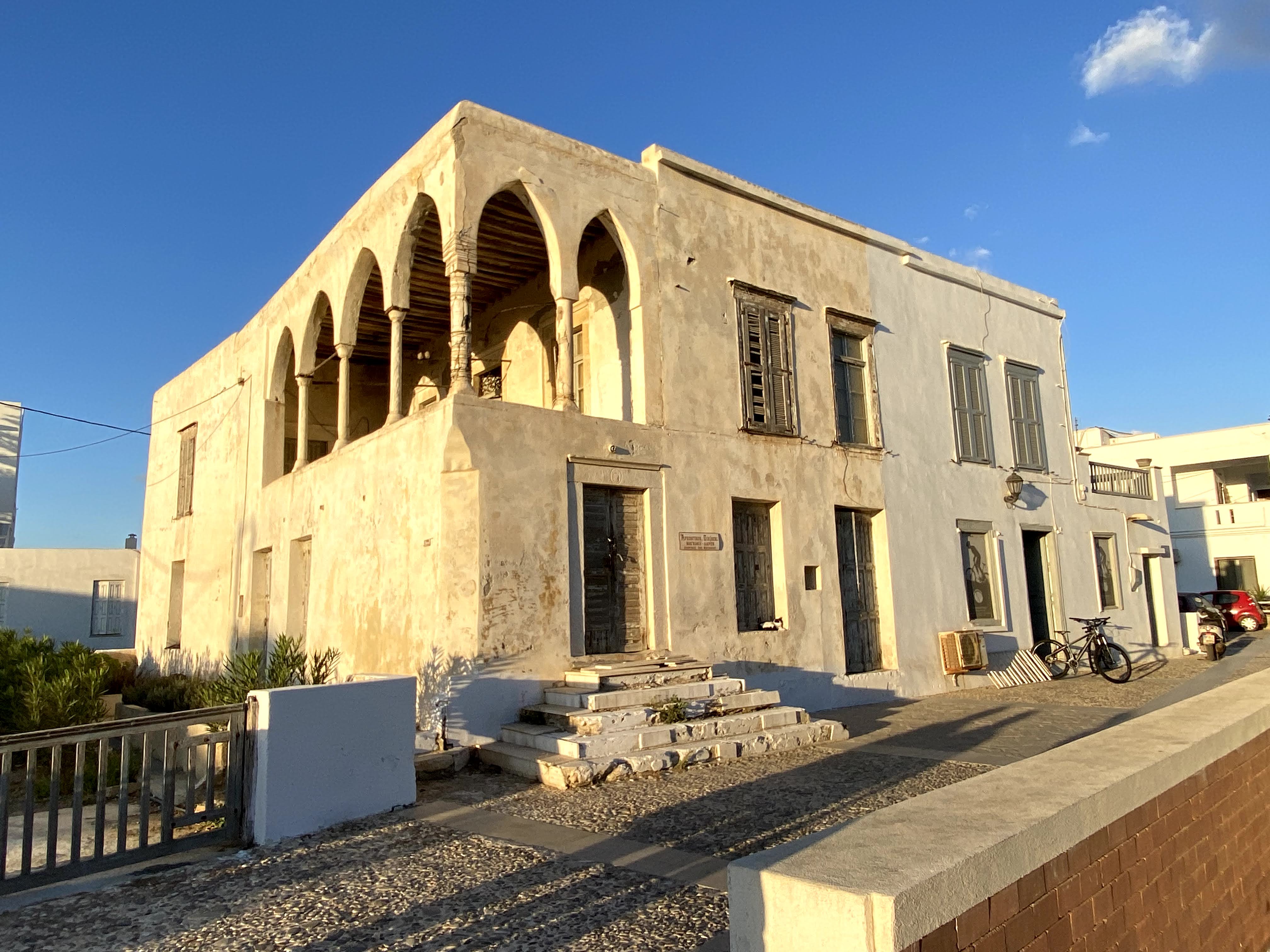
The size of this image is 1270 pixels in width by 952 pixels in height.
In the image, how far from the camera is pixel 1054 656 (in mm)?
14961

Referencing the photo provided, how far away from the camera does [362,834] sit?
18.3 ft

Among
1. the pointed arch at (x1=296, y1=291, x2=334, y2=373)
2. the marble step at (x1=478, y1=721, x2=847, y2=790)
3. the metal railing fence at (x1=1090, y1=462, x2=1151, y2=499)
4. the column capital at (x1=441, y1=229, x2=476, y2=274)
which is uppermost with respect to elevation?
the pointed arch at (x1=296, y1=291, x2=334, y2=373)

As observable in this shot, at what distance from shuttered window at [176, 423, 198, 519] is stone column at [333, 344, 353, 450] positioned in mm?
7590

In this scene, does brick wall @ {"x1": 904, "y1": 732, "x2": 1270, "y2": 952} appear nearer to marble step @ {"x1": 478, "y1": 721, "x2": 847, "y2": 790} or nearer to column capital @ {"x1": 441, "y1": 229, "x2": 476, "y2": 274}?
marble step @ {"x1": 478, "y1": 721, "x2": 847, "y2": 790}

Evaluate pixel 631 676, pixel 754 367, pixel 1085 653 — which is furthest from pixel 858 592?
pixel 1085 653

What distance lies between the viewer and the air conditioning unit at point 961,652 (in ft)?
43.6

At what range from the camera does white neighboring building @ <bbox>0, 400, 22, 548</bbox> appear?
28688 millimetres

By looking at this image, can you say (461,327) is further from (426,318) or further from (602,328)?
(426,318)

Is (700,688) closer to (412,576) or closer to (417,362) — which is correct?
(412,576)

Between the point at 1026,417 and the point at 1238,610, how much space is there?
50.5 ft

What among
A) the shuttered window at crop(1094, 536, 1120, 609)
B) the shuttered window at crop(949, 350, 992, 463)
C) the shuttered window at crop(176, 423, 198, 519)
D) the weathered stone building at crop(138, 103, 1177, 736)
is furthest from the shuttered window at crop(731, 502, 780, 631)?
the shuttered window at crop(176, 423, 198, 519)

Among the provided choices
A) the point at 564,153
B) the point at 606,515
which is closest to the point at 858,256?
the point at 564,153

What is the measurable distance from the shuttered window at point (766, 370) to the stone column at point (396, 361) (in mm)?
4375

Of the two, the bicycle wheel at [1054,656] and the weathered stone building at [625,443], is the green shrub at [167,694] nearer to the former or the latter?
the weathered stone building at [625,443]
